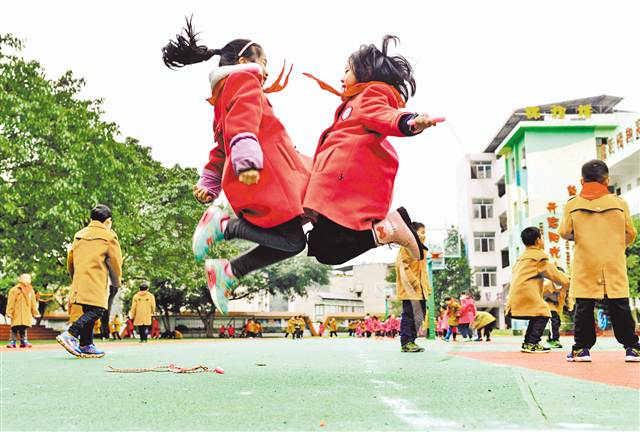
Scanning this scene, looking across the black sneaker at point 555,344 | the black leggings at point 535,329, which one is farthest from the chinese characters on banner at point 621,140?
the black leggings at point 535,329

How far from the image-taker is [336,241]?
12.7 ft

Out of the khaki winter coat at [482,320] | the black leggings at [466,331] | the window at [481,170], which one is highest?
the window at [481,170]

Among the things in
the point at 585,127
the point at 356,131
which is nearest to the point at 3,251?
the point at 356,131

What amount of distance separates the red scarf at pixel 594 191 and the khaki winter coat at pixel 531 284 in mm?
2412

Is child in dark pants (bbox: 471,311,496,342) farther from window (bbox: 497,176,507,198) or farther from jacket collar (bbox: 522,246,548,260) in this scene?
window (bbox: 497,176,507,198)

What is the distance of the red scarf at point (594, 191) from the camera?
646 centimetres

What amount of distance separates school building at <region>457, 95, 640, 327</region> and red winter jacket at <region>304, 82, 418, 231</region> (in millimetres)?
33610

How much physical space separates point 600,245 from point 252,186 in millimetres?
3804

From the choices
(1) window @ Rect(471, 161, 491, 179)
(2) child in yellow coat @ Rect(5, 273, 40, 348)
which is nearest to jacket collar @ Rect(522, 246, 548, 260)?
(2) child in yellow coat @ Rect(5, 273, 40, 348)

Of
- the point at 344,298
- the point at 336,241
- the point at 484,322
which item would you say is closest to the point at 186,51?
the point at 336,241

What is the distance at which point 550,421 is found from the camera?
95.2 inches

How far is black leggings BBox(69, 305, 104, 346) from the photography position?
8.05 m

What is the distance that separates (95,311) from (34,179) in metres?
14.0

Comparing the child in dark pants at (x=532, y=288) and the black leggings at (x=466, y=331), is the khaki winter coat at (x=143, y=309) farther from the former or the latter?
the child in dark pants at (x=532, y=288)
